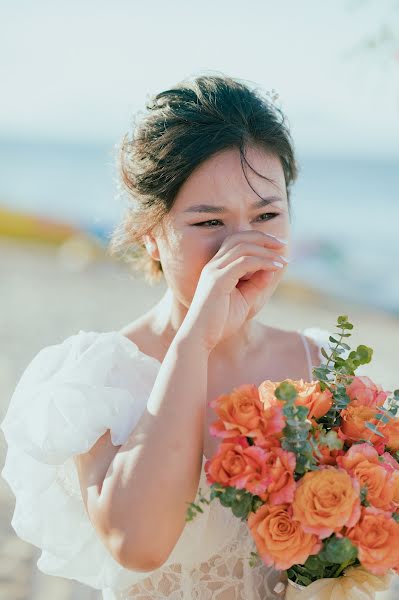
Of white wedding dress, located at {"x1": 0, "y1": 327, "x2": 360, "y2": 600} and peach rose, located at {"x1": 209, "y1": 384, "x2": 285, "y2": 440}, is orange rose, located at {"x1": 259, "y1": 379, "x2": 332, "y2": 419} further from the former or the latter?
white wedding dress, located at {"x1": 0, "y1": 327, "x2": 360, "y2": 600}

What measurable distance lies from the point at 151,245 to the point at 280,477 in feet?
3.41

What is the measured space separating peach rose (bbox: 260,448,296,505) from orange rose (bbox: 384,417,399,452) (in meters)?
0.27

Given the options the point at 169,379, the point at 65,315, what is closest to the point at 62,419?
the point at 169,379

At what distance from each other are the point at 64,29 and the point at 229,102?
127ft

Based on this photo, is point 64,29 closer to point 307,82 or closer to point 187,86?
point 307,82

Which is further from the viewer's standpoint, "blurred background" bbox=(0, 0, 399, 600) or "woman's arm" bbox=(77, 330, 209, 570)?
"blurred background" bbox=(0, 0, 399, 600)

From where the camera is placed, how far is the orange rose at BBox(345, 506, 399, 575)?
1.59m

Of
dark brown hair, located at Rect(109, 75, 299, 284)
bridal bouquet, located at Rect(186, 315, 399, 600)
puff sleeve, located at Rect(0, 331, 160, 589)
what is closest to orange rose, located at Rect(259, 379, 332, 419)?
bridal bouquet, located at Rect(186, 315, 399, 600)

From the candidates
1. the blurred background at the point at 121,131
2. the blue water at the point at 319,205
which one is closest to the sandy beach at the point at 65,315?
the blurred background at the point at 121,131

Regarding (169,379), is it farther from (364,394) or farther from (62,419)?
(364,394)

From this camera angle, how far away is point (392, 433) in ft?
5.87

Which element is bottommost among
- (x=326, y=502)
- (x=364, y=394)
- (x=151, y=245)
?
(x=326, y=502)

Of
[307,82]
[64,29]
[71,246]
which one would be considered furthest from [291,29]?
[71,246]

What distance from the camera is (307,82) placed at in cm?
3122
